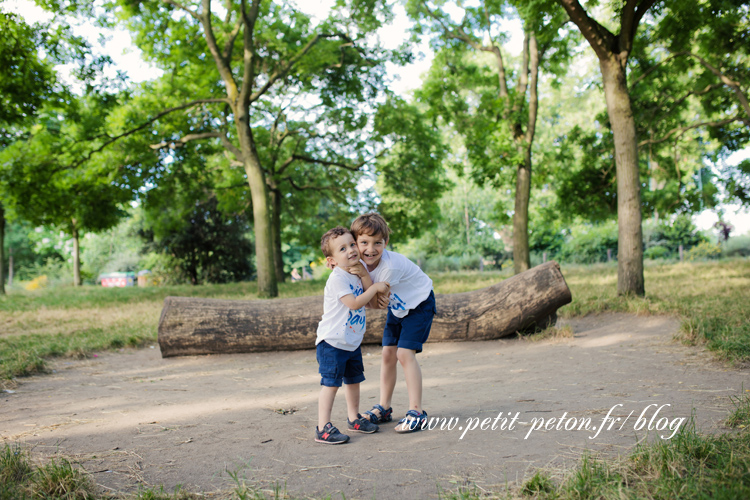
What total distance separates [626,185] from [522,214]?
20.1ft

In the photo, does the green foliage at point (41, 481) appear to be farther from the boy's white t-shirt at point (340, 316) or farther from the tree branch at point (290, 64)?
the tree branch at point (290, 64)

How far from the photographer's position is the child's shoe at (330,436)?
11.4 feet

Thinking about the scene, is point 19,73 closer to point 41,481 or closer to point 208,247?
point 41,481

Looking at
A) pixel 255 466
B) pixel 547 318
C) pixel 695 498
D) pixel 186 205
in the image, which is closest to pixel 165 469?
pixel 255 466

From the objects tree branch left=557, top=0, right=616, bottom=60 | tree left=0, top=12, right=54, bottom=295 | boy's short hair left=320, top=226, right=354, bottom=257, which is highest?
tree left=0, top=12, right=54, bottom=295

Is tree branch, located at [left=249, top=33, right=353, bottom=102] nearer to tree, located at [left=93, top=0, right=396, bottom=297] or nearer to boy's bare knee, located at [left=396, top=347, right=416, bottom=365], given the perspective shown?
tree, located at [left=93, top=0, right=396, bottom=297]

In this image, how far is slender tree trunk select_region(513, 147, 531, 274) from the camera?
14.7m

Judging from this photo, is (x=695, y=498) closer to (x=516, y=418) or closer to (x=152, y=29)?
(x=516, y=418)

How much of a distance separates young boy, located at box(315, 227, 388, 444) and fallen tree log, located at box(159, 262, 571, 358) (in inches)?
141

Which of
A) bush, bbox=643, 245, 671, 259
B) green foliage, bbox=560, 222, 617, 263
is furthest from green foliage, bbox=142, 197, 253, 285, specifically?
bush, bbox=643, 245, 671, 259

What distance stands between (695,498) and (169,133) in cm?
1694

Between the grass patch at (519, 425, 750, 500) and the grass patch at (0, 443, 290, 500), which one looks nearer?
the grass patch at (519, 425, 750, 500)

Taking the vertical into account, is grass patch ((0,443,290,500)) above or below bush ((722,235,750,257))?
below

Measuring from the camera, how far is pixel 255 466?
3082 millimetres
